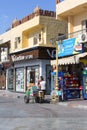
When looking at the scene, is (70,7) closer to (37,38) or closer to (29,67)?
(37,38)

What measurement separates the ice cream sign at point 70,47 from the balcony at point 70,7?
2349 millimetres

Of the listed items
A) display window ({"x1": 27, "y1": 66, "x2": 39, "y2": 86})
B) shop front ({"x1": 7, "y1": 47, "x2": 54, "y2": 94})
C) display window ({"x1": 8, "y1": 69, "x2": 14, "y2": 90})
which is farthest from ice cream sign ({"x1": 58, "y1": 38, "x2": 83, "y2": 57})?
display window ({"x1": 8, "y1": 69, "x2": 14, "y2": 90})

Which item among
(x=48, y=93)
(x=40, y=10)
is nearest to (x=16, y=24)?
(x=40, y=10)

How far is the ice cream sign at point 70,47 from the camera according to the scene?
2625 cm

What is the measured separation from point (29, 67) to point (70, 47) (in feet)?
33.3

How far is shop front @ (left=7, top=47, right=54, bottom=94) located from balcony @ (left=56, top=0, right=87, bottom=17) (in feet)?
16.1

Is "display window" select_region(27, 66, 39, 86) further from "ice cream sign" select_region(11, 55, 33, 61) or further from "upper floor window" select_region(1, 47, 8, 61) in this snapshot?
"upper floor window" select_region(1, 47, 8, 61)

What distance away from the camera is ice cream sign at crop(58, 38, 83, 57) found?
26250mm

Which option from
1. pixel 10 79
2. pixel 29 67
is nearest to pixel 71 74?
pixel 29 67

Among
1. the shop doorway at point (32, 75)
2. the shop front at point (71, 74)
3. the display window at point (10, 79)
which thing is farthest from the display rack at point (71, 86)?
the display window at point (10, 79)

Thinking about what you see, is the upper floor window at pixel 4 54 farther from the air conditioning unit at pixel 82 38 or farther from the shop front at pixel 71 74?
the air conditioning unit at pixel 82 38

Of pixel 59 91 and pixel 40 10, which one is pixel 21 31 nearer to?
pixel 40 10

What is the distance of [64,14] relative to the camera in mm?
30250

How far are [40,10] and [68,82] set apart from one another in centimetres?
1083
